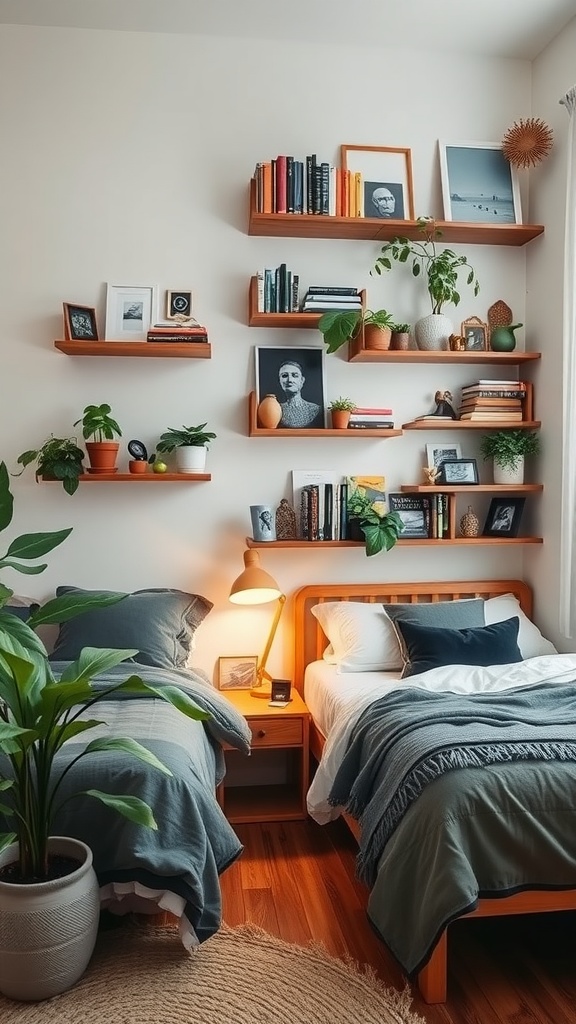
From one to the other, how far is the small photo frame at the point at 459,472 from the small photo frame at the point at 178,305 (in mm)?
1298

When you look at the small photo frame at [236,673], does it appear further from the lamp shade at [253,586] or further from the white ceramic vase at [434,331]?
the white ceramic vase at [434,331]

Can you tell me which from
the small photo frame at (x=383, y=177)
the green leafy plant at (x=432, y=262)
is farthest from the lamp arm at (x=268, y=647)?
the small photo frame at (x=383, y=177)

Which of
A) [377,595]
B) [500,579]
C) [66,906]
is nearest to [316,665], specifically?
[377,595]

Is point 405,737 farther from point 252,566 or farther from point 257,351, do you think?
point 257,351

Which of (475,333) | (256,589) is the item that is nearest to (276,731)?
(256,589)

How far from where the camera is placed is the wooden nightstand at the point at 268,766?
3189mm

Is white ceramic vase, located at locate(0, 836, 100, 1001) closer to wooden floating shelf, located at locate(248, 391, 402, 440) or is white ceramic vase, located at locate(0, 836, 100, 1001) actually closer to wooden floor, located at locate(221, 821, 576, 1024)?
wooden floor, located at locate(221, 821, 576, 1024)

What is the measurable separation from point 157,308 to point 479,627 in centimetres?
186

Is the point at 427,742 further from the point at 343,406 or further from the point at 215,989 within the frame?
the point at 343,406

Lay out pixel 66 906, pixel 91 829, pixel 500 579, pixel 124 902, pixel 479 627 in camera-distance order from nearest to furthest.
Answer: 1. pixel 66 906
2. pixel 91 829
3. pixel 124 902
4. pixel 479 627
5. pixel 500 579

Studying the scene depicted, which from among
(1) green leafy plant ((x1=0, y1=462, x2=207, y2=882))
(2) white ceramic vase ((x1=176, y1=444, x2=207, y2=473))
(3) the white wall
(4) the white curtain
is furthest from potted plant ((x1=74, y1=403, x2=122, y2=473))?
(4) the white curtain

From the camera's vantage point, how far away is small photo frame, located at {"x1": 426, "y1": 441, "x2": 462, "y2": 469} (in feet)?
12.1

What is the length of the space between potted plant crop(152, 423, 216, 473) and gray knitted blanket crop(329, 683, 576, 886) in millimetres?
1265

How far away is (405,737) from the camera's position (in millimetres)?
2391
